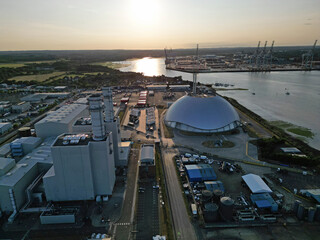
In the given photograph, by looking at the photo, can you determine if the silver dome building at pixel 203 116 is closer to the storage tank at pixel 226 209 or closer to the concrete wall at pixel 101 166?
the storage tank at pixel 226 209

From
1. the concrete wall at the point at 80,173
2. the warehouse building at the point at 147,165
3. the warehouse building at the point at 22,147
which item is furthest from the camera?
the warehouse building at the point at 22,147

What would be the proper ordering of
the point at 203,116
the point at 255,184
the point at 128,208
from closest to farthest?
1. the point at 128,208
2. the point at 255,184
3. the point at 203,116

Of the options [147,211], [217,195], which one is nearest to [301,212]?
[217,195]

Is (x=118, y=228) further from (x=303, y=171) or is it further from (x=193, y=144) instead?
(x=303, y=171)

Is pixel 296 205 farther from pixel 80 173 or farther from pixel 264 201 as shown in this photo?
pixel 80 173

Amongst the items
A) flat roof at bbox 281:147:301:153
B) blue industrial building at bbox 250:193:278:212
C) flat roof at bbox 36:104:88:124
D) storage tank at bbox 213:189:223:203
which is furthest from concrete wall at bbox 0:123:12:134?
flat roof at bbox 281:147:301:153

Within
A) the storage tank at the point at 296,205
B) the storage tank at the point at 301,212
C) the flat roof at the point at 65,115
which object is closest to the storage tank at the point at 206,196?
the storage tank at the point at 296,205
